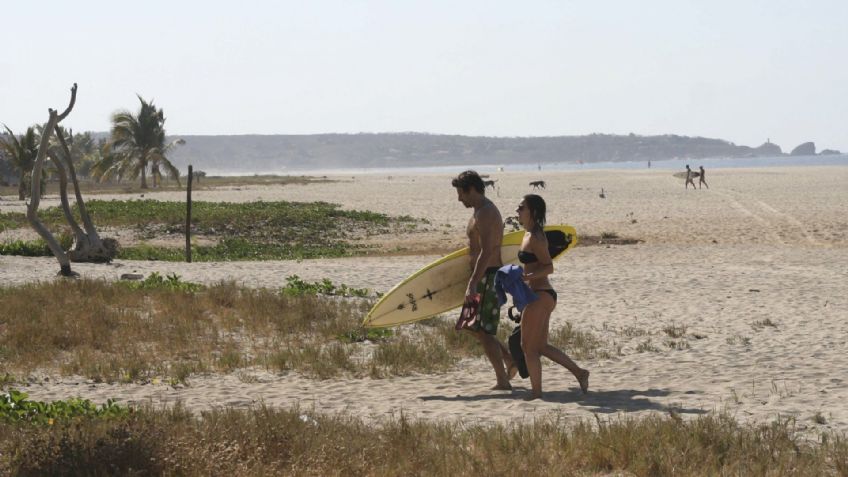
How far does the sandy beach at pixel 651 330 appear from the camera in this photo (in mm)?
8328

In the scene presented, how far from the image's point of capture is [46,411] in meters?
7.47

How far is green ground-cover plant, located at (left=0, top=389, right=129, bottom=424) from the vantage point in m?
7.27

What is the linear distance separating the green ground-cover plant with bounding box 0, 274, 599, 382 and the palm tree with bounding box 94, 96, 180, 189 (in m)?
50.7

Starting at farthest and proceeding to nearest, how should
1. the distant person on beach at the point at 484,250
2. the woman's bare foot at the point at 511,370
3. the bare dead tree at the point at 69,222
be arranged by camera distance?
the bare dead tree at the point at 69,222 → the woman's bare foot at the point at 511,370 → the distant person on beach at the point at 484,250

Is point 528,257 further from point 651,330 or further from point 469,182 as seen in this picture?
point 651,330

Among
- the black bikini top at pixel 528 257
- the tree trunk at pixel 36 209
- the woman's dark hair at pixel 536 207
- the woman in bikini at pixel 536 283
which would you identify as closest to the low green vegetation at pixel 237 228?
the tree trunk at pixel 36 209

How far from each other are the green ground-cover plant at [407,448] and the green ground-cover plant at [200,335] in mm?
3073

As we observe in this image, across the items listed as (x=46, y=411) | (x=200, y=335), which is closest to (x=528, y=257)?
(x=46, y=411)

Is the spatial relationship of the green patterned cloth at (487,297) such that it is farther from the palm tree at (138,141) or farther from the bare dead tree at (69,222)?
the palm tree at (138,141)

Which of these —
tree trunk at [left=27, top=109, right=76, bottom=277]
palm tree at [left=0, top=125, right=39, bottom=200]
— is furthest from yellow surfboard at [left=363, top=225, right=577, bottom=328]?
palm tree at [left=0, top=125, right=39, bottom=200]

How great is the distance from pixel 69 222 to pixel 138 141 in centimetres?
4805

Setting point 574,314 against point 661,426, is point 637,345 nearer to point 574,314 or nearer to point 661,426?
point 574,314

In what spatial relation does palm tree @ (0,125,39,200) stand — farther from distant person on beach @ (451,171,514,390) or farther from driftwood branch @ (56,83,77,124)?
distant person on beach @ (451,171,514,390)

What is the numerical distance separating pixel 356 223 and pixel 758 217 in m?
12.6
